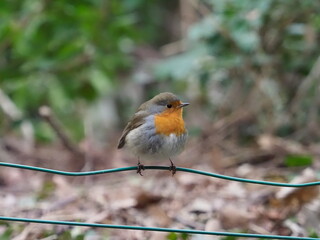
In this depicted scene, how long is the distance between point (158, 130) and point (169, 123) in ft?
0.23

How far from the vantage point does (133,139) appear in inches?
147

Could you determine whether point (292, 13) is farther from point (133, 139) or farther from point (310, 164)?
point (133, 139)

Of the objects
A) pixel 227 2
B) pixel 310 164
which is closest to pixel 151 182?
pixel 310 164

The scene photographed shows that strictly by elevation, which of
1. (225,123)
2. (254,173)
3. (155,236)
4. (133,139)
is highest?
(225,123)

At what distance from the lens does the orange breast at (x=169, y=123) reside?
3678mm

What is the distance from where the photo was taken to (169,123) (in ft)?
12.1

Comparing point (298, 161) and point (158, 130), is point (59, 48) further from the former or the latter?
point (158, 130)

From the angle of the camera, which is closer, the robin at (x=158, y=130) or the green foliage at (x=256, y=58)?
the robin at (x=158, y=130)

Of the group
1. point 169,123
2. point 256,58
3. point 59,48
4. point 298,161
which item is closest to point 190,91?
point 256,58

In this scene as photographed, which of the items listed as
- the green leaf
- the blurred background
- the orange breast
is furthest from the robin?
the green leaf

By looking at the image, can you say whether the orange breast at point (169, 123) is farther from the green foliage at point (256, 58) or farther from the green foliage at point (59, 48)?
the green foliage at point (59, 48)

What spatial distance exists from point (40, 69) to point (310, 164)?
2524mm

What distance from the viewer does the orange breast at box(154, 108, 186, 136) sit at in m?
3.68

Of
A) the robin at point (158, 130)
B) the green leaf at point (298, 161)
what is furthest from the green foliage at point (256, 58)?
the robin at point (158, 130)
